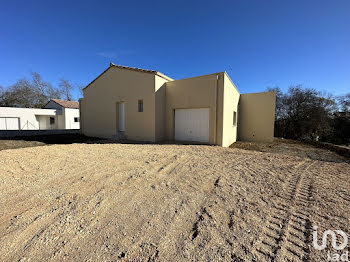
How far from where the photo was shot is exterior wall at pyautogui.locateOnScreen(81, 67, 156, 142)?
8.50m

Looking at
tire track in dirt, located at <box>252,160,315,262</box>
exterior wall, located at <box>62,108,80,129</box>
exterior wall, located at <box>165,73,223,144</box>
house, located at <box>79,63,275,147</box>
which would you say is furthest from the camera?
exterior wall, located at <box>62,108,80,129</box>

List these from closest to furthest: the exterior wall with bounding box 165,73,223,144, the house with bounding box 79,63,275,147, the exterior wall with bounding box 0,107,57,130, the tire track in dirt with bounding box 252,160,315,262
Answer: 1. the tire track in dirt with bounding box 252,160,315,262
2. the exterior wall with bounding box 165,73,223,144
3. the house with bounding box 79,63,275,147
4. the exterior wall with bounding box 0,107,57,130

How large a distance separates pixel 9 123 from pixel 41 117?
11.2ft

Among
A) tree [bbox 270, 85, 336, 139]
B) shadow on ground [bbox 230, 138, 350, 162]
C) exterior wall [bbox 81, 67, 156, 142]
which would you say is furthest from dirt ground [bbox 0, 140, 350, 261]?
tree [bbox 270, 85, 336, 139]

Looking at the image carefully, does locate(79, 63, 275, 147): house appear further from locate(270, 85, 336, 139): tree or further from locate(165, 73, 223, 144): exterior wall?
locate(270, 85, 336, 139): tree

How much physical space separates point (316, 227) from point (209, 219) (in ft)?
4.10

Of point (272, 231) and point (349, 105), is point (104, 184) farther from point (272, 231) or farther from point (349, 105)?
point (349, 105)

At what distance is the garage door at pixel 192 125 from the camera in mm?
7762

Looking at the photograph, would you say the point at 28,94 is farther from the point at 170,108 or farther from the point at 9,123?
the point at 170,108

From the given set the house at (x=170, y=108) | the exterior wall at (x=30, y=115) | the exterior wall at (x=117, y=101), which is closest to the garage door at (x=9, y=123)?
the exterior wall at (x=30, y=115)

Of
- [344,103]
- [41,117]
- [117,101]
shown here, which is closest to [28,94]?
[41,117]

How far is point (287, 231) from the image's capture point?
1.70 m

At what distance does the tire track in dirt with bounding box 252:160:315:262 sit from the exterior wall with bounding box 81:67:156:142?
22.3ft

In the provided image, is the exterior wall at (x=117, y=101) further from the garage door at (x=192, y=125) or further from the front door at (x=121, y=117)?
the garage door at (x=192, y=125)
